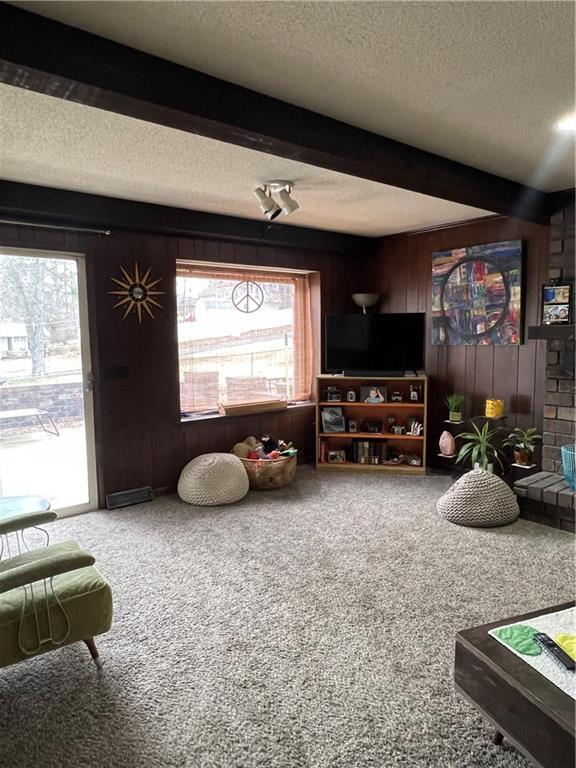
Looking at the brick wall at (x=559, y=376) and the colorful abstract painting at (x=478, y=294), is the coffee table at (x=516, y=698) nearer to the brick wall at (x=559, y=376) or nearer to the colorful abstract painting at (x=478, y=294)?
the brick wall at (x=559, y=376)

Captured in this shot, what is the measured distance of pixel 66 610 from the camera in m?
2.03

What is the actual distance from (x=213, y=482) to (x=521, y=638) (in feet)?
9.11

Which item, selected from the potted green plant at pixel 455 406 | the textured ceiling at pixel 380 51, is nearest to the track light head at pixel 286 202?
the textured ceiling at pixel 380 51

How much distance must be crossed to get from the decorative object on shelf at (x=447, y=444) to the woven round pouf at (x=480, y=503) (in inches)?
35.4

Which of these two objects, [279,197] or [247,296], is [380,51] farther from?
[247,296]

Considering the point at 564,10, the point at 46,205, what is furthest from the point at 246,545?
the point at 564,10

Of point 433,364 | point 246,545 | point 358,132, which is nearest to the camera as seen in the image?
point 358,132

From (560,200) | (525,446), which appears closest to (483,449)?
(525,446)

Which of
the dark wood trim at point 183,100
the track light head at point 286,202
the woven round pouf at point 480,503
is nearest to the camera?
the dark wood trim at point 183,100

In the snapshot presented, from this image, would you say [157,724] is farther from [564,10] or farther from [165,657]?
[564,10]

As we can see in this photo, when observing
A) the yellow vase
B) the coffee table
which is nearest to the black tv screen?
the yellow vase

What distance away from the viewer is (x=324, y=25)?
158 cm

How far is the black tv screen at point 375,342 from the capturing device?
492 cm

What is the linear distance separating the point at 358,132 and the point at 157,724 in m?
2.63
